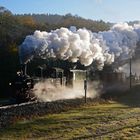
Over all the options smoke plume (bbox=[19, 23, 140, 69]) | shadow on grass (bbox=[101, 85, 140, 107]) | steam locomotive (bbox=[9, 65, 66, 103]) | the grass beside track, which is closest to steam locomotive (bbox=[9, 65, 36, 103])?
steam locomotive (bbox=[9, 65, 66, 103])

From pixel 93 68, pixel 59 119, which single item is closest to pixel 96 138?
pixel 59 119

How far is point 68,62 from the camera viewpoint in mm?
37375

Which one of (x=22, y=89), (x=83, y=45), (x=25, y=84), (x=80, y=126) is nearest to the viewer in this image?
(x=80, y=126)

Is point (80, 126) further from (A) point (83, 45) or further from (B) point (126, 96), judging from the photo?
(A) point (83, 45)

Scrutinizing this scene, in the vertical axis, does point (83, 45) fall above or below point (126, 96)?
above

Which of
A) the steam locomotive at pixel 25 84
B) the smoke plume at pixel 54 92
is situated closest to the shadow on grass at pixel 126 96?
the smoke plume at pixel 54 92

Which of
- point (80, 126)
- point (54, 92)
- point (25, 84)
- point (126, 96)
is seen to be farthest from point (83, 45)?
point (80, 126)

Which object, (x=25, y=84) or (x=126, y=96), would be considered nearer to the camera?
(x=25, y=84)

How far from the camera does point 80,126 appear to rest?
757 inches

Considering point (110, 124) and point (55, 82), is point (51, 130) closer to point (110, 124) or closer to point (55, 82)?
point (110, 124)

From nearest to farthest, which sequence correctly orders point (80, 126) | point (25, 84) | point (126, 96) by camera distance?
point (80, 126) → point (25, 84) → point (126, 96)

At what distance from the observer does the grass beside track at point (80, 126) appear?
1719 centimetres

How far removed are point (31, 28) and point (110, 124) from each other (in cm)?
5863

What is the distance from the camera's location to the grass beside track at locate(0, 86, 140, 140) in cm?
1719
